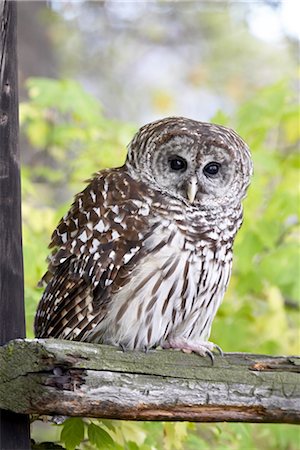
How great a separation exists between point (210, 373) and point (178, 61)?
10.2 meters

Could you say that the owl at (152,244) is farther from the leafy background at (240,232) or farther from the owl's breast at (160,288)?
the leafy background at (240,232)

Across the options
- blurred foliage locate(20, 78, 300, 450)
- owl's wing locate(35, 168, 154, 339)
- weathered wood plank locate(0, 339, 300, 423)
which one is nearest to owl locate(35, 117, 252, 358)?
owl's wing locate(35, 168, 154, 339)

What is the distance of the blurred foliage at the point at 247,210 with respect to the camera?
4.39m

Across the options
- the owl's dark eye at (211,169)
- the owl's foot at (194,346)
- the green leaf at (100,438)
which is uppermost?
the owl's dark eye at (211,169)

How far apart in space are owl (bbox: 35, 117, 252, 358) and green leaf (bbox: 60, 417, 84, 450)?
0.97 ft

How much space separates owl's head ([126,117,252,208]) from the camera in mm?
3059

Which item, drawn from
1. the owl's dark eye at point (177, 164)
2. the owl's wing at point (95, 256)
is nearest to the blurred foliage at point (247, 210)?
the owl's wing at point (95, 256)

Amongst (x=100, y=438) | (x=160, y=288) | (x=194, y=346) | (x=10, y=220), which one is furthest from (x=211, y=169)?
(x=100, y=438)

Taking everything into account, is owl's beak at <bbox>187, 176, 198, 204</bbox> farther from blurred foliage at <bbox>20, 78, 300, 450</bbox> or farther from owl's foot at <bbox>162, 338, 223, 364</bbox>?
blurred foliage at <bbox>20, 78, 300, 450</bbox>

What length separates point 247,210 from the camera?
474 cm

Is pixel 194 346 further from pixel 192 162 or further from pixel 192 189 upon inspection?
pixel 192 162

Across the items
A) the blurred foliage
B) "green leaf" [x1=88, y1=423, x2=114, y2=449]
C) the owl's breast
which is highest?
the blurred foliage

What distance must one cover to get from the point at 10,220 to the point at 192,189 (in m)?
0.69

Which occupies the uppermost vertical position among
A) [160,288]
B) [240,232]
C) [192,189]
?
[240,232]
